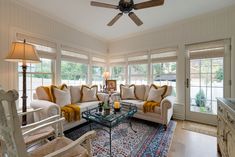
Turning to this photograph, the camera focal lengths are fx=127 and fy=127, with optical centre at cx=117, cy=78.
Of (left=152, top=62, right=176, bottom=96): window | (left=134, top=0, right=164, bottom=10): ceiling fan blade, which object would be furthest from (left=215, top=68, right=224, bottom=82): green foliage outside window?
(left=134, top=0, right=164, bottom=10): ceiling fan blade

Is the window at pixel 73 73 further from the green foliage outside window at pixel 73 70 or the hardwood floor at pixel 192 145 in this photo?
the hardwood floor at pixel 192 145

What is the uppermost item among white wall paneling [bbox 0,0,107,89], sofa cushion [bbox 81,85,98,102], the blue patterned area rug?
Answer: white wall paneling [bbox 0,0,107,89]

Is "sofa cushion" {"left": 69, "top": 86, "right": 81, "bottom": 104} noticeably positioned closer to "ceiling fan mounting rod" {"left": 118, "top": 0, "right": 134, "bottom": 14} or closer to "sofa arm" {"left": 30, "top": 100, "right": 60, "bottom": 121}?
"sofa arm" {"left": 30, "top": 100, "right": 60, "bottom": 121}

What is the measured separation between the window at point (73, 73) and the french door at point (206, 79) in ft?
10.3

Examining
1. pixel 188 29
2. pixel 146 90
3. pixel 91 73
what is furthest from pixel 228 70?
pixel 91 73

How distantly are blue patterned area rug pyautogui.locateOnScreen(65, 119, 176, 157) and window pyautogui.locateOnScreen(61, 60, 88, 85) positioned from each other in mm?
1519

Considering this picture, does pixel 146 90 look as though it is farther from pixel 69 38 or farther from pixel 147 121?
pixel 69 38

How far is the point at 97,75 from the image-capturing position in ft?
15.9

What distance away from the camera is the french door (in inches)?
116

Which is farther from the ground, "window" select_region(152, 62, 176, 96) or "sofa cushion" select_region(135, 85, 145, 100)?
"window" select_region(152, 62, 176, 96)

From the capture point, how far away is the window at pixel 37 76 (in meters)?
2.87

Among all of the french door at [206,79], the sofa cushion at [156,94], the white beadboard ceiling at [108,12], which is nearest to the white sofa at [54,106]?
the sofa cushion at [156,94]

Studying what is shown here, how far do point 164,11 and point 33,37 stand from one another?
3019mm

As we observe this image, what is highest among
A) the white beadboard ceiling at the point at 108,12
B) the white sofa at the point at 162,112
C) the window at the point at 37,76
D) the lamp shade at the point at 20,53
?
the white beadboard ceiling at the point at 108,12
